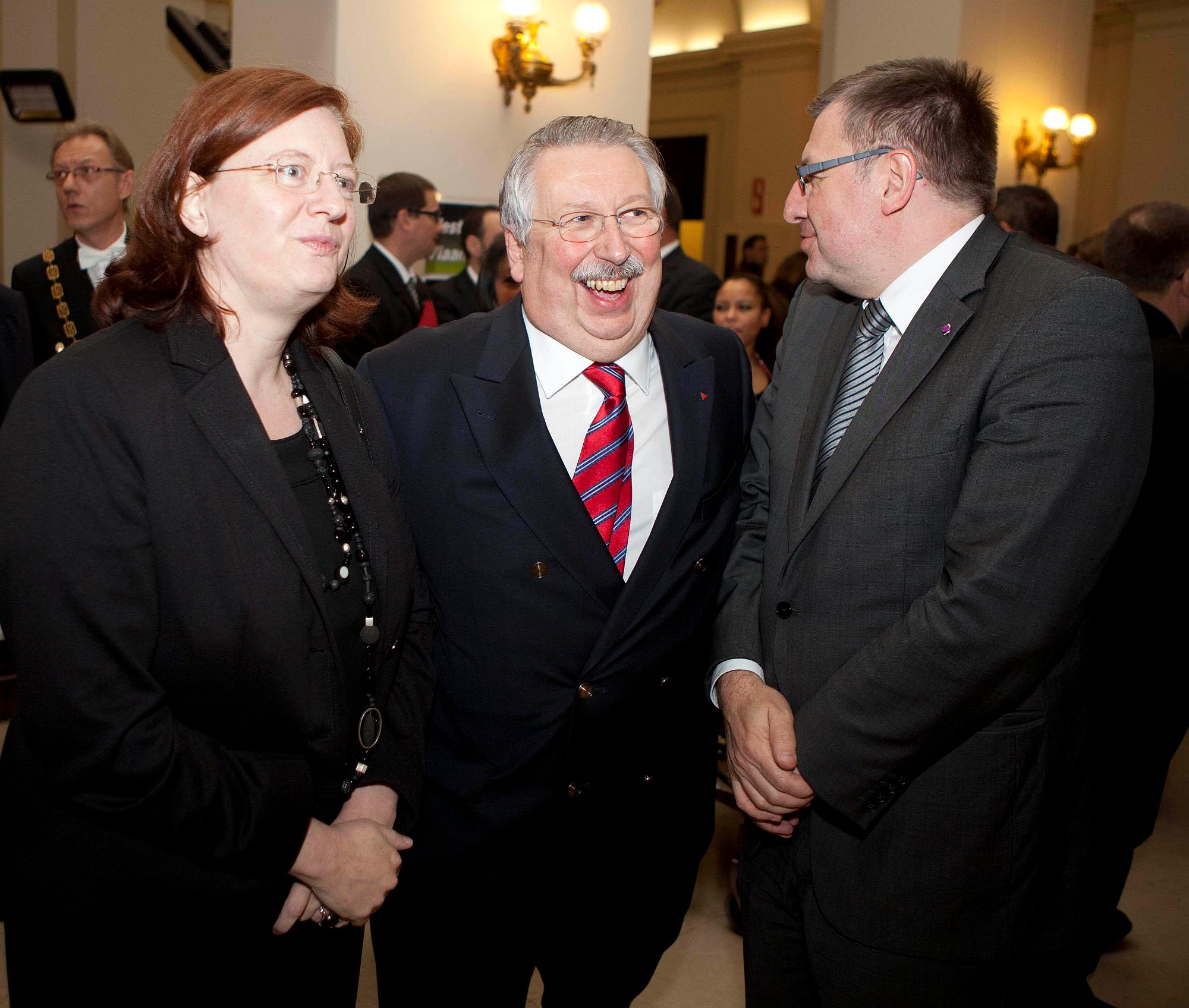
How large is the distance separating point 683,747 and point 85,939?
104 centimetres

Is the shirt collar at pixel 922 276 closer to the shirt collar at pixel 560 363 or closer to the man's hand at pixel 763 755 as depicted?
the shirt collar at pixel 560 363

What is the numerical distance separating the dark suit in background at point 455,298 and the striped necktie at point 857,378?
10.2ft

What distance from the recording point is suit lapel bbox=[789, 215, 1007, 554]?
1.53 m

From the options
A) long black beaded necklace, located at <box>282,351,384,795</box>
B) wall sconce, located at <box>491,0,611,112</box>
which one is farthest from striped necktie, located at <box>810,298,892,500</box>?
wall sconce, located at <box>491,0,611,112</box>

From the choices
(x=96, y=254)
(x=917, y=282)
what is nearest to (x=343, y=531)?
(x=917, y=282)

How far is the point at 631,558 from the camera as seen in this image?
180 cm

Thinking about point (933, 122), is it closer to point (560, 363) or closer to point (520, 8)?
point (560, 363)

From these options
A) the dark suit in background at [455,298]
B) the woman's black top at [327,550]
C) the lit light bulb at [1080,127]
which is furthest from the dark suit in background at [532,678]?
the lit light bulb at [1080,127]

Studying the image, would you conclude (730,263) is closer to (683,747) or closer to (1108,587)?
(1108,587)

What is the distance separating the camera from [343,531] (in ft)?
4.89

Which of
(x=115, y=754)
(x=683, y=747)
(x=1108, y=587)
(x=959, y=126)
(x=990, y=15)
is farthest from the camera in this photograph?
(x=990, y=15)

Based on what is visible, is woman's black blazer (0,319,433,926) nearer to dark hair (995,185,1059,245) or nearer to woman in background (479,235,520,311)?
woman in background (479,235,520,311)

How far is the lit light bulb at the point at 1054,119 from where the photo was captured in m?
7.33

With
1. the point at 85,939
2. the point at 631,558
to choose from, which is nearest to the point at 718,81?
the point at 631,558
